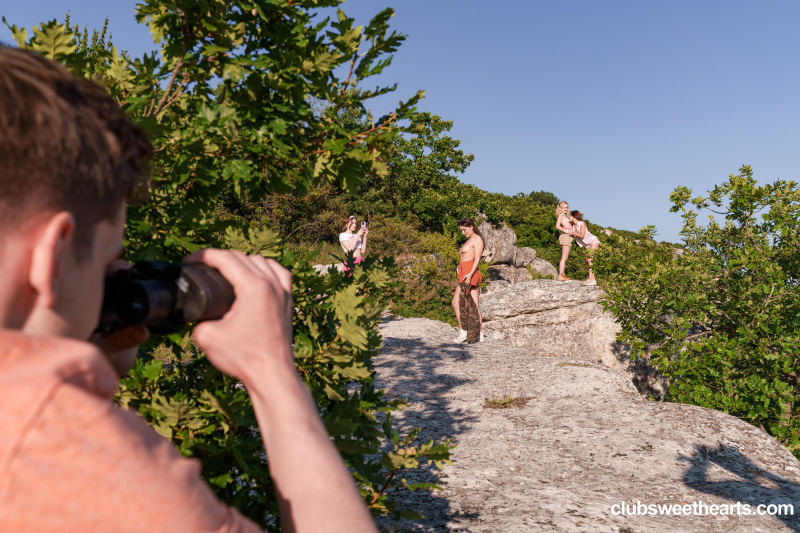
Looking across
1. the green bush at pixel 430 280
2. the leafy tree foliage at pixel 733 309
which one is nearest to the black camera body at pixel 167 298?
the leafy tree foliage at pixel 733 309

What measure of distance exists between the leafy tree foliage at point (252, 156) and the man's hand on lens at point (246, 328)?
90 cm

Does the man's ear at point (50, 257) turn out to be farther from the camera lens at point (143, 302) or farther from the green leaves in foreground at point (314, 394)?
the green leaves in foreground at point (314, 394)

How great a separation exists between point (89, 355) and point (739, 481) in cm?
553

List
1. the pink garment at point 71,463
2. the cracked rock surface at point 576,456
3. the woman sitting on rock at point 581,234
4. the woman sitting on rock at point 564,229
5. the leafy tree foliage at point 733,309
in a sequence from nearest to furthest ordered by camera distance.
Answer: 1. the pink garment at point 71,463
2. the cracked rock surface at point 576,456
3. the leafy tree foliage at point 733,309
4. the woman sitting on rock at point 581,234
5. the woman sitting on rock at point 564,229

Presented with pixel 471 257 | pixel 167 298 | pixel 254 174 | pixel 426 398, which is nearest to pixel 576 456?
pixel 426 398

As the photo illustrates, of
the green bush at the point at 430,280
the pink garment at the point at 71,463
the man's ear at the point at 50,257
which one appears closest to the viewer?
the pink garment at the point at 71,463

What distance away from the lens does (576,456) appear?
16.2 ft

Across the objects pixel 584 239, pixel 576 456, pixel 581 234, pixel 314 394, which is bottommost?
pixel 576 456

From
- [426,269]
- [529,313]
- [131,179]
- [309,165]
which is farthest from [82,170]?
[426,269]

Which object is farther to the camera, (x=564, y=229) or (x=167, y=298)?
(x=564, y=229)

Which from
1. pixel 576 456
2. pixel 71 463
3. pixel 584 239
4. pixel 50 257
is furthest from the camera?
pixel 584 239

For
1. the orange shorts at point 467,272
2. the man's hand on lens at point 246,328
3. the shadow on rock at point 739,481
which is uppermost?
the orange shorts at point 467,272

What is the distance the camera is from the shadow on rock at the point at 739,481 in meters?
3.94

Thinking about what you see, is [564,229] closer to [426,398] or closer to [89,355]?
[426,398]
